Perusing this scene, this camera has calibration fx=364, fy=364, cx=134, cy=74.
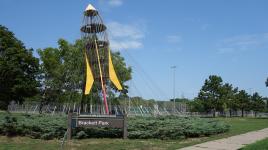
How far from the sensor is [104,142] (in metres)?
13.2

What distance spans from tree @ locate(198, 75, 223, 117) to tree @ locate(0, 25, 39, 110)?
1302 inches

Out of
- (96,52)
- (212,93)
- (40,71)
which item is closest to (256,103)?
(212,93)

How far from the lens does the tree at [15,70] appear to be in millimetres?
44875

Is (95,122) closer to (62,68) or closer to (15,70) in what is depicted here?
(62,68)

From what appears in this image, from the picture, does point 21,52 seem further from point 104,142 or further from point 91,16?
point 104,142

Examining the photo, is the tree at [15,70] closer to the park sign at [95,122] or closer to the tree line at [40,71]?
the tree line at [40,71]

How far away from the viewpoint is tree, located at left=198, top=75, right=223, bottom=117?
218 ft

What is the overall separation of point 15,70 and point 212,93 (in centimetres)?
3742

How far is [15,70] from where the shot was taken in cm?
4522

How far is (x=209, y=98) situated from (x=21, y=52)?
3547 centimetres

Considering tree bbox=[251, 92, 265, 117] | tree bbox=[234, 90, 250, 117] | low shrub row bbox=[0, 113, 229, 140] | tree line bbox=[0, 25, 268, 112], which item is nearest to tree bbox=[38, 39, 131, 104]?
tree line bbox=[0, 25, 268, 112]

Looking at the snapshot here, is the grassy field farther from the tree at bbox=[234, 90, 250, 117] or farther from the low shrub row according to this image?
the tree at bbox=[234, 90, 250, 117]

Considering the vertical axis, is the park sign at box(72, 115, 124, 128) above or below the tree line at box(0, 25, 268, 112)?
below

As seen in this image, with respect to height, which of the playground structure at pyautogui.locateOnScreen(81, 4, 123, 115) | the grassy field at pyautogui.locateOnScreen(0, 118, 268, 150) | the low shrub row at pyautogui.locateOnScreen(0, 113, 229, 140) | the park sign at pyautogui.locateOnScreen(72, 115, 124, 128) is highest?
the playground structure at pyautogui.locateOnScreen(81, 4, 123, 115)
